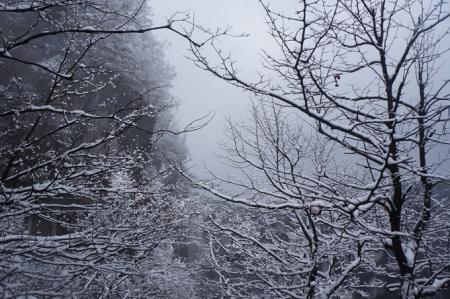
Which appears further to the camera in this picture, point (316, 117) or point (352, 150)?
point (352, 150)

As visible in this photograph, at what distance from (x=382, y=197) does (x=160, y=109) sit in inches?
142

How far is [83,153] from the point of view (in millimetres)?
6203

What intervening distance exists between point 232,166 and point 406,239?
132 inches

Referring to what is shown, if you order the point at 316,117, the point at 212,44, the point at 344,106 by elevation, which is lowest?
the point at 316,117

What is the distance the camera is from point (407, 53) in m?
4.80

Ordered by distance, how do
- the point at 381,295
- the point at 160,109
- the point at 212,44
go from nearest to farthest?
the point at 212,44 < the point at 160,109 < the point at 381,295

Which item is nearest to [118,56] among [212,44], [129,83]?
[129,83]

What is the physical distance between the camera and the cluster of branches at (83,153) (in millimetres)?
4535

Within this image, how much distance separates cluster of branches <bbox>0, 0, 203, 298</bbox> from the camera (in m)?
4.54

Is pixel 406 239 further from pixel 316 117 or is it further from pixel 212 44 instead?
pixel 212 44

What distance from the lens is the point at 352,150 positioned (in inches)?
179

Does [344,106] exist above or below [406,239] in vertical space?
above

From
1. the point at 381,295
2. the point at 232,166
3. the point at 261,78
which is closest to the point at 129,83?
the point at 232,166

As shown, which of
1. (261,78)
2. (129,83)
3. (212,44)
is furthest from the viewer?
(129,83)
